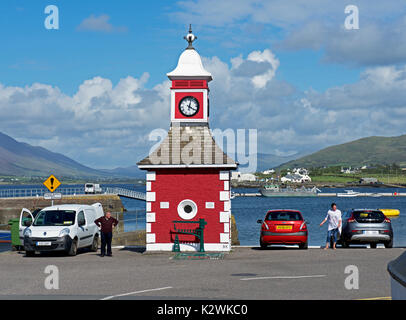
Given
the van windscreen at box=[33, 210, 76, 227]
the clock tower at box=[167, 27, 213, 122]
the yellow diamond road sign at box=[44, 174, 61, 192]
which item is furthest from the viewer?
the yellow diamond road sign at box=[44, 174, 61, 192]

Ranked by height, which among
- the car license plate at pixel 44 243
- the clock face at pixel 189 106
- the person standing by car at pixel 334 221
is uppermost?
the clock face at pixel 189 106

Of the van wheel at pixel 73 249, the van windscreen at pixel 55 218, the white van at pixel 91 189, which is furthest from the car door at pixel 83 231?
the white van at pixel 91 189

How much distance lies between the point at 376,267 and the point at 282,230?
22.4ft

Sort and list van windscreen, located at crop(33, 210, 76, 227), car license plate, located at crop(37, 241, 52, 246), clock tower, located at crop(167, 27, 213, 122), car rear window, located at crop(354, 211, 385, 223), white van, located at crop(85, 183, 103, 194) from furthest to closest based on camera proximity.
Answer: white van, located at crop(85, 183, 103, 194), car rear window, located at crop(354, 211, 385, 223), clock tower, located at crop(167, 27, 213, 122), van windscreen, located at crop(33, 210, 76, 227), car license plate, located at crop(37, 241, 52, 246)

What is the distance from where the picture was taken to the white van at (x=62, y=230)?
21.3m

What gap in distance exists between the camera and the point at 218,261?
62.2ft

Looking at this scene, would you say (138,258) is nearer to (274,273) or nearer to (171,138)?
(171,138)

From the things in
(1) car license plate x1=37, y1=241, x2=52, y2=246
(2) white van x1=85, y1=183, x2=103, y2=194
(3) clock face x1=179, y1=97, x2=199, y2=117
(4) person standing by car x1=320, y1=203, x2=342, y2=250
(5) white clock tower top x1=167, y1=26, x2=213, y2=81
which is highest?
(5) white clock tower top x1=167, y1=26, x2=213, y2=81

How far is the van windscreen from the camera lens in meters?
22.7

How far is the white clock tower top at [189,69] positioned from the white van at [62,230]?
6124 millimetres

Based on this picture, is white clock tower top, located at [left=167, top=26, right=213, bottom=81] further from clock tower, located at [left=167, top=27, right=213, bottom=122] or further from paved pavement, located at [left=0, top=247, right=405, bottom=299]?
paved pavement, located at [left=0, top=247, right=405, bottom=299]

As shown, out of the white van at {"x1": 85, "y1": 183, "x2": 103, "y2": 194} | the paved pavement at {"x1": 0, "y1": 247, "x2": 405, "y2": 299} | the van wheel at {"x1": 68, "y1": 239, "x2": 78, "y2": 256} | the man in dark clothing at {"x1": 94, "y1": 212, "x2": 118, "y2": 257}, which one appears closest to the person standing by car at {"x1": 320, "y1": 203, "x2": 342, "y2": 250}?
the paved pavement at {"x1": 0, "y1": 247, "x2": 405, "y2": 299}

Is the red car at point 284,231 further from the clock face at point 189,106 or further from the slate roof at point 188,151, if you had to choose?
the clock face at point 189,106

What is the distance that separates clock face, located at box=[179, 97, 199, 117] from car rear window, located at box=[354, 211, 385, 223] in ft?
23.8
